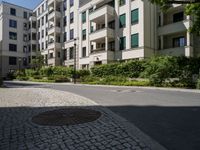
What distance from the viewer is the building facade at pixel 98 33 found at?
3181 cm

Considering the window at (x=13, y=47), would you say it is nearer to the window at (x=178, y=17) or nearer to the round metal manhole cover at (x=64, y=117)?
the window at (x=178, y=17)

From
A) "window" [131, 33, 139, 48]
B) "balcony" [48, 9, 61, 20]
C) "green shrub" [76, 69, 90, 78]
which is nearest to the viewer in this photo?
"window" [131, 33, 139, 48]

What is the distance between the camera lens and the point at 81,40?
43.9 metres

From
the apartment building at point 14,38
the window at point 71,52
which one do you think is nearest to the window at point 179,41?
the window at point 71,52

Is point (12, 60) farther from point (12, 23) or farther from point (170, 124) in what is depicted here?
point (170, 124)

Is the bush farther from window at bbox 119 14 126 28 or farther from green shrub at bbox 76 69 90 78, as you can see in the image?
green shrub at bbox 76 69 90 78

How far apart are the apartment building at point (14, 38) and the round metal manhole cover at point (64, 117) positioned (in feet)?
187

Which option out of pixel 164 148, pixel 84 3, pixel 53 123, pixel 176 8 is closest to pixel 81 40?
pixel 84 3

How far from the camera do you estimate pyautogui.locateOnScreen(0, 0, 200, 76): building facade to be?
104 ft

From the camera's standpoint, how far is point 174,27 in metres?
31.0

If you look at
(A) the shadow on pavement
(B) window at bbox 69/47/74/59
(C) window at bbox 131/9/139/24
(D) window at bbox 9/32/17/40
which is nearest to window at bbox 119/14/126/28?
(C) window at bbox 131/9/139/24

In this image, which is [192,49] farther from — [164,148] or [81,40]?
[164,148]

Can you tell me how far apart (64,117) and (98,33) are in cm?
2903

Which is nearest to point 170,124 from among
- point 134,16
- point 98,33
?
point 134,16
